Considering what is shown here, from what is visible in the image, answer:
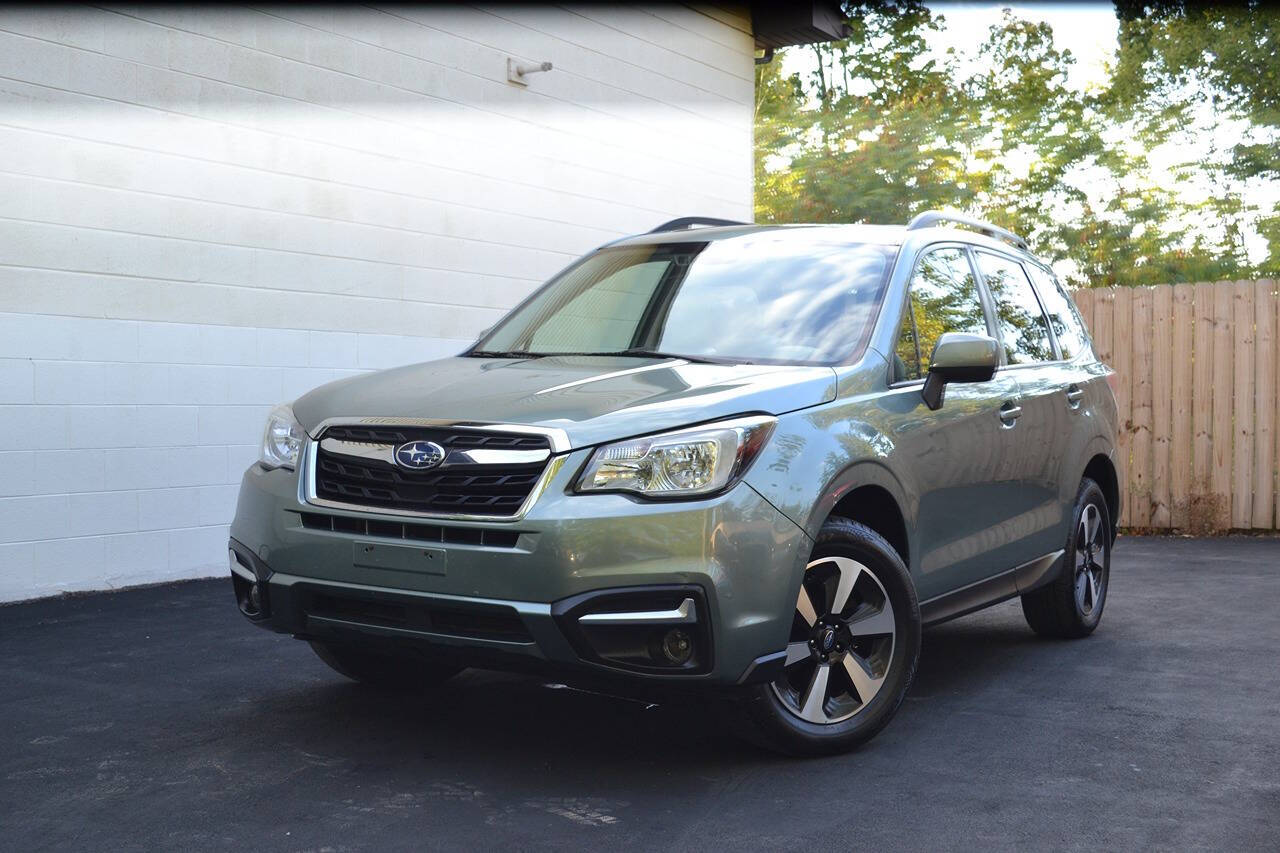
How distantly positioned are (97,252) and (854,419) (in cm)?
509

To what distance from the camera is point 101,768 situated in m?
4.33

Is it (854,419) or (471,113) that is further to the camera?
(471,113)

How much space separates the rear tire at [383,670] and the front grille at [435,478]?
44.2 inches

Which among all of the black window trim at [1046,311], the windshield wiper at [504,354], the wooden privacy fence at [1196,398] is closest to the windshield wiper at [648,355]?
the windshield wiper at [504,354]

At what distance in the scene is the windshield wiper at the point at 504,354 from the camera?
5.09 meters

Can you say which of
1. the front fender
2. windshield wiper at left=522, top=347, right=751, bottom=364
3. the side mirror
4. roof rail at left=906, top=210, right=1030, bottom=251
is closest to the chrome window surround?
the front fender

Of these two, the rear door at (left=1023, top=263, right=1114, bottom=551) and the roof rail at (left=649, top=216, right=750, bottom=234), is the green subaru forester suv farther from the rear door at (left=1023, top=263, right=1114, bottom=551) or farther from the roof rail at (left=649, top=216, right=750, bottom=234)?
the roof rail at (left=649, top=216, right=750, bottom=234)

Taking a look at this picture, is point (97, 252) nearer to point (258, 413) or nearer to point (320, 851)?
point (258, 413)

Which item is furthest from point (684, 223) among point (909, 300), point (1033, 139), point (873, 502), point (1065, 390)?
point (1033, 139)

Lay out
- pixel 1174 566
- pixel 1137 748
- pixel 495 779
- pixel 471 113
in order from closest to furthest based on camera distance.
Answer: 1. pixel 495 779
2. pixel 1137 748
3. pixel 1174 566
4. pixel 471 113

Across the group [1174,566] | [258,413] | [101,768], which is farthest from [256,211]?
[1174,566]

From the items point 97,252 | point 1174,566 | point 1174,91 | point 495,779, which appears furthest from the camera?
point 1174,91

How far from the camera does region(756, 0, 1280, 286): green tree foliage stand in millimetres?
20469

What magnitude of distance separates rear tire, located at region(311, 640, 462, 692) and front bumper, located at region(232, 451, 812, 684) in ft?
3.59
